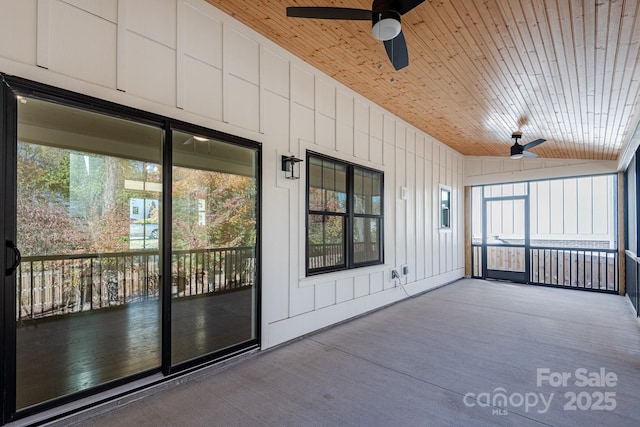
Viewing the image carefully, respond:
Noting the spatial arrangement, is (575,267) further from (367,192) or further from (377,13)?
(377,13)

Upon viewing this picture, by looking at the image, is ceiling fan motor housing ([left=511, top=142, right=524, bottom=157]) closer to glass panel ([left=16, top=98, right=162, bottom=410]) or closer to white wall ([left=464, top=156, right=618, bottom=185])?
white wall ([left=464, top=156, right=618, bottom=185])

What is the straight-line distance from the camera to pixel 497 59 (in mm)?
3352

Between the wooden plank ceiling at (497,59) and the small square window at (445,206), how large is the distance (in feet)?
7.36

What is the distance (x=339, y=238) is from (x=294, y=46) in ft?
8.42

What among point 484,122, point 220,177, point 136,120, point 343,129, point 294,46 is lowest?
point 220,177

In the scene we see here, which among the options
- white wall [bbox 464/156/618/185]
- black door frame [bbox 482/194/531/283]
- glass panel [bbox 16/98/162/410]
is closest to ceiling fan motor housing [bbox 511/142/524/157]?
white wall [bbox 464/156/618/185]

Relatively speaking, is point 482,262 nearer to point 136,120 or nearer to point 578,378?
point 578,378

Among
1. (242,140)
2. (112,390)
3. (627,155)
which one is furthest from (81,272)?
(627,155)

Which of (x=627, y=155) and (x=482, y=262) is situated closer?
(x=627, y=155)

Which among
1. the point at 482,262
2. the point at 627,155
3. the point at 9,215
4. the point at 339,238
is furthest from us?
the point at 482,262

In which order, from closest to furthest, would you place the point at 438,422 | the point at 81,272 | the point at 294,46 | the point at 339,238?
1. the point at 438,422
2. the point at 81,272
3. the point at 294,46
4. the point at 339,238

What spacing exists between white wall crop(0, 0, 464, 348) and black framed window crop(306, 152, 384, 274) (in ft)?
0.55

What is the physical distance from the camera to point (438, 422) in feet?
7.28

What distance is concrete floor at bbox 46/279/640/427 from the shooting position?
2277mm
